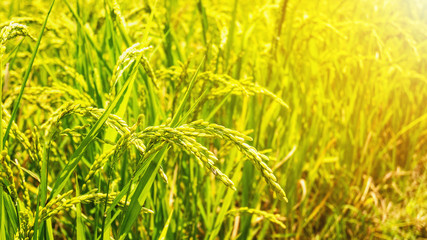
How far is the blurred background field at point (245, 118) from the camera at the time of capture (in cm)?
128

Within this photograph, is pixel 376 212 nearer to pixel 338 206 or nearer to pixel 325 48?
pixel 338 206

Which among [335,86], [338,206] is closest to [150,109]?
[338,206]

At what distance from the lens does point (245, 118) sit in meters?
1.79

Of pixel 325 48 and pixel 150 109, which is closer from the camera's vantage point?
pixel 150 109

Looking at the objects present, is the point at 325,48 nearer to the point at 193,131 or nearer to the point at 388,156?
the point at 388,156

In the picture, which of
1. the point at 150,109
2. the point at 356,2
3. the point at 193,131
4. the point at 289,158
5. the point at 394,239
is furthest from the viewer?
the point at 356,2

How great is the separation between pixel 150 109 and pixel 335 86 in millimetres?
1479

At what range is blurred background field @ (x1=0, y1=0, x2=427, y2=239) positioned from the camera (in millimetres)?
1280

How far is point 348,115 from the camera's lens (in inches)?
83.4

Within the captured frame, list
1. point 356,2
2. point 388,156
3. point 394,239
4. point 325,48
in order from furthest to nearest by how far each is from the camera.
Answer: point 356,2, point 325,48, point 388,156, point 394,239

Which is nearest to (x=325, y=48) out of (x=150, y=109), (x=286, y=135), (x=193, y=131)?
(x=286, y=135)

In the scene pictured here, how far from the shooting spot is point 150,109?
4.21ft

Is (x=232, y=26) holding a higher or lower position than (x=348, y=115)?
higher

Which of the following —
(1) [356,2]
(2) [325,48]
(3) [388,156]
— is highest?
(1) [356,2]
